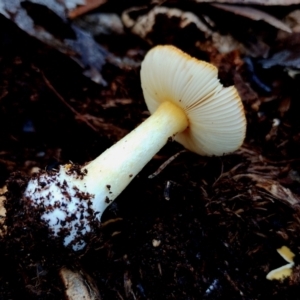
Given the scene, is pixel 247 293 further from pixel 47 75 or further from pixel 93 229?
pixel 47 75

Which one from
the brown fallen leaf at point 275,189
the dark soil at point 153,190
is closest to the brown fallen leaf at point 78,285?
the dark soil at point 153,190

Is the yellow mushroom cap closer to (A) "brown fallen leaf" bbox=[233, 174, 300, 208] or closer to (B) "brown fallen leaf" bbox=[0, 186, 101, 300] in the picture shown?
(A) "brown fallen leaf" bbox=[233, 174, 300, 208]

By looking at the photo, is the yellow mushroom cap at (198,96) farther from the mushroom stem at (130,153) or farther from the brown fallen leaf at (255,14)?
the brown fallen leaf at (255,14)

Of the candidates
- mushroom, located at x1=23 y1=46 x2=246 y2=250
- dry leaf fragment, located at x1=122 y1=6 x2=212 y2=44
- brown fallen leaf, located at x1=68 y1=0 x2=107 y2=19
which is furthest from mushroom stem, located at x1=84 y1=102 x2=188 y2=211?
brown fallen leaf, located at x1=68 y1=0 x2=107 y2=19

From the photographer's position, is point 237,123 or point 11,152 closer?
point 237,123

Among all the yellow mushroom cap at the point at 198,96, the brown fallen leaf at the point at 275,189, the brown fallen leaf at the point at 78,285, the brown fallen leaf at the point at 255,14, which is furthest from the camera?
the brown fallen leaf at the point at 255,14

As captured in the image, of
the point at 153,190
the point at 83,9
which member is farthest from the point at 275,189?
the point at 83,9

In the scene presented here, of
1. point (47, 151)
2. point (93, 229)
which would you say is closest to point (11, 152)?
point (47, 151)
